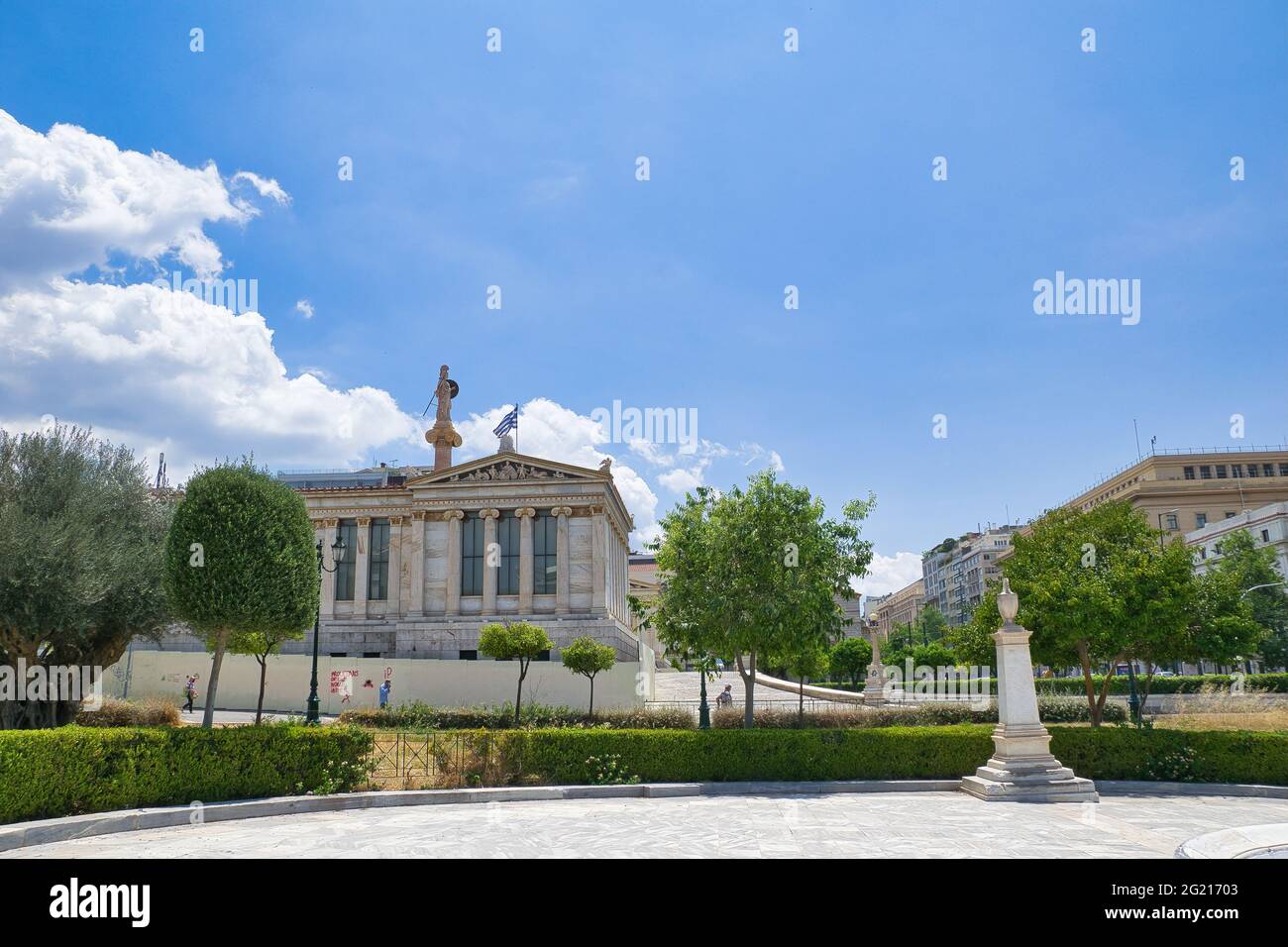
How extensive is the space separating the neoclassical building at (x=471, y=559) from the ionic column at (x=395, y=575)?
64mm

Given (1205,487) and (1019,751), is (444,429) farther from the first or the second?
A: (1205,487)

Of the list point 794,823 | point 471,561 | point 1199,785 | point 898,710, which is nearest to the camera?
point 794,823

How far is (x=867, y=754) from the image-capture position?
1803 cm

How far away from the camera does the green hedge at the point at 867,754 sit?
17562mm

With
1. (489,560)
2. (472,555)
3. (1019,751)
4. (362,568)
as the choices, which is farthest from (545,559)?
(1019,751)

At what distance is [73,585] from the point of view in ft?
51.5

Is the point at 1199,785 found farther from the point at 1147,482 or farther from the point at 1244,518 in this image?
the point at 1147,482

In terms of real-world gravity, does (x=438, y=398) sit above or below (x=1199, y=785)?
above

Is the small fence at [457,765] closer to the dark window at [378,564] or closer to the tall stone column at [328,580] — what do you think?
the dark window at [378,564]

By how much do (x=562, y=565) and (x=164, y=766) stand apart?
32.2 metres

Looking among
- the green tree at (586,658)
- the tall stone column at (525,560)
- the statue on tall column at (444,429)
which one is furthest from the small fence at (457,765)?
the statue on tall column at (444,429)

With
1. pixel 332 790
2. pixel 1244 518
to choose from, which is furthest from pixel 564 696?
pixel 1244 518

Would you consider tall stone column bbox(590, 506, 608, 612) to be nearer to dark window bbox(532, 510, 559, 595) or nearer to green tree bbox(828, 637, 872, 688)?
dark window bbox(532, 510, 559, 595)
